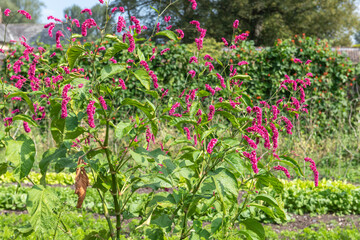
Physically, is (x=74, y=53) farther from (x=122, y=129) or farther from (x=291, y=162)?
(x=291, y=162)

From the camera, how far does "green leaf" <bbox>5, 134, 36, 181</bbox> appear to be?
151 centimetres

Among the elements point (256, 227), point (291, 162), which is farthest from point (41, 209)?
point (291, 162)

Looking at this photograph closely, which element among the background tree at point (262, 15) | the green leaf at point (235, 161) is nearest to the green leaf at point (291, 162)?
the green leaf at point (235, 161)

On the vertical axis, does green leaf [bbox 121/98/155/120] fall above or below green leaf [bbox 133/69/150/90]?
below

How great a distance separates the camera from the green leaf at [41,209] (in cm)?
145

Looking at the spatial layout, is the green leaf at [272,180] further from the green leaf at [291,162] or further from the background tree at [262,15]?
the background tree at [262,15]

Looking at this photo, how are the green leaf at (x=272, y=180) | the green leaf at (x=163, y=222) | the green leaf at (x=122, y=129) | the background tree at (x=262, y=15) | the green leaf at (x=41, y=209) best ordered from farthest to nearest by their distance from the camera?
the background tree at (x=262, y=15)
the green leaf at (x=163, y=222)
the green leaf at (x=272, y=180)
the green leaf at (x=122, y=129)
the green leaf at (x=41, y=209)

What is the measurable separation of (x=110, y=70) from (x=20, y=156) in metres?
0.54

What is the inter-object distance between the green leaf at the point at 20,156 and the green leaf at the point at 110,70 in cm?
47

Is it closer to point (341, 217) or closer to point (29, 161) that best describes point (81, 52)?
point (29, 161)

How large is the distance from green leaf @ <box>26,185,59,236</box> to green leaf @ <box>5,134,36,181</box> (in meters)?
0.09

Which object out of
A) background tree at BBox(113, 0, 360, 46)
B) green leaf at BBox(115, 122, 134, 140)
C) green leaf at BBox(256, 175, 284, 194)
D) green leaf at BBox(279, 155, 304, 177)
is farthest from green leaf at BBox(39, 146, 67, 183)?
background tree at BBox(113, 0, 360, 46)

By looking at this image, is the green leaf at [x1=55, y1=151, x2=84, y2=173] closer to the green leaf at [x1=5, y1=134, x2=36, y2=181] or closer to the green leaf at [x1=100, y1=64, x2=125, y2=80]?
the green leaf at [x1=5, y1=134, x2=36, y2=181]

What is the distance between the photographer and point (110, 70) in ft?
4.96
